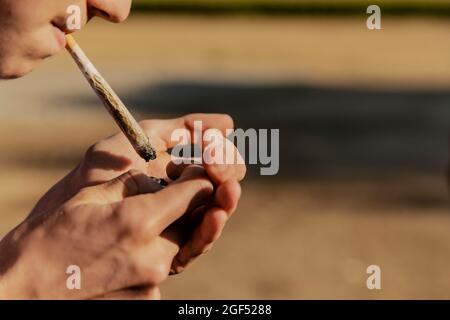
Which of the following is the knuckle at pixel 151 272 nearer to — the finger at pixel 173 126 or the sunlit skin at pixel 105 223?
the sunlit skin at pixel 105 223

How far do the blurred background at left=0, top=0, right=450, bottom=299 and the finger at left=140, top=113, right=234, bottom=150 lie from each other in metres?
3.36

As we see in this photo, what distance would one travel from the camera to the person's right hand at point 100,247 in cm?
112

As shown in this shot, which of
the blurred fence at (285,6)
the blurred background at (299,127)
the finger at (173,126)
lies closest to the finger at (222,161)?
the finger at (173,126)

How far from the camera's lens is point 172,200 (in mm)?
1148

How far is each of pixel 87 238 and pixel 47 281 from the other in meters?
0.06

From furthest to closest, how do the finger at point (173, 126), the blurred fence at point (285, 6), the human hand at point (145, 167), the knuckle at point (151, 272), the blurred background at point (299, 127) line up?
the blurred fence at point (285, 6), the blurred background at point (299, 127), the finger at point (173, 126), the human hand at point (145, 167), the knuckle at point (151, 272)

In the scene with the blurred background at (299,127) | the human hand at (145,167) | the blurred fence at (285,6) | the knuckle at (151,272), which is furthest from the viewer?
the blurred fence at (285,6)

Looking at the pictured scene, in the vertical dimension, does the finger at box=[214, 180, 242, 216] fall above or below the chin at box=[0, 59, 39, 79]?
below

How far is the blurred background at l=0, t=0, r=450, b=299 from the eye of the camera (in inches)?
208

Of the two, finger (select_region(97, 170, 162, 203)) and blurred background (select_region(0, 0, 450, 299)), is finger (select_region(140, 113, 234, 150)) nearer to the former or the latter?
finger (select_region(97, 170, 162, 203))

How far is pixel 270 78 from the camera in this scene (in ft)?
37.7

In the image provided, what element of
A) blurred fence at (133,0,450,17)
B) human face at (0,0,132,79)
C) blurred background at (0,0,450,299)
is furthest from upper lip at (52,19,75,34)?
blurred fence at (133,0,450,17)

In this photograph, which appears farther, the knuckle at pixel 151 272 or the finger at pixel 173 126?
the finger at pixel 173 126

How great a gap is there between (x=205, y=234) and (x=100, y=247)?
0.13 m
